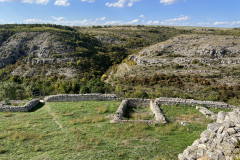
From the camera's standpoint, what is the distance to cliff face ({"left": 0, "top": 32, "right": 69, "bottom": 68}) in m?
56.5

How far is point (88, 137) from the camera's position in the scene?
9.12 metres

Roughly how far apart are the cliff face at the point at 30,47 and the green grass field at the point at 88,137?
45.9 m

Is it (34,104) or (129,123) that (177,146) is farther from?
(34,104)

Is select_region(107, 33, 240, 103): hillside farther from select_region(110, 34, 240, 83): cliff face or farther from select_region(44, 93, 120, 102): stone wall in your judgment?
select_region(44, 93, 120, 102): stone wall

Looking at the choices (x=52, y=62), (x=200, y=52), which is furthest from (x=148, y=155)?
(x=52, y=62)

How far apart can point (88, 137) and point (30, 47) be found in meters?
64.0

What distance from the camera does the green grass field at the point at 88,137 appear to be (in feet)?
24.8

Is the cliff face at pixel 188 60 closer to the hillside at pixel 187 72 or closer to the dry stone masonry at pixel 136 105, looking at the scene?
the hillside at pixel 187 72

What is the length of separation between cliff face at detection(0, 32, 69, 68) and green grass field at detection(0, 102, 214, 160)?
1806 inches

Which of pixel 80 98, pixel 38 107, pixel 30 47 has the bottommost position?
pixel 38 107

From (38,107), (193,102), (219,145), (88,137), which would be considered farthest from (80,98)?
(219,145)

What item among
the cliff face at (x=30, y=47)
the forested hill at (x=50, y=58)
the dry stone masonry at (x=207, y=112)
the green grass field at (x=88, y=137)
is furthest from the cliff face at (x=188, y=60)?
the green grass field at (x=88, y=137)

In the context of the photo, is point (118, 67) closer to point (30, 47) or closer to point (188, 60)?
point (188, 60)

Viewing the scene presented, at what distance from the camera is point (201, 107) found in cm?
1423
